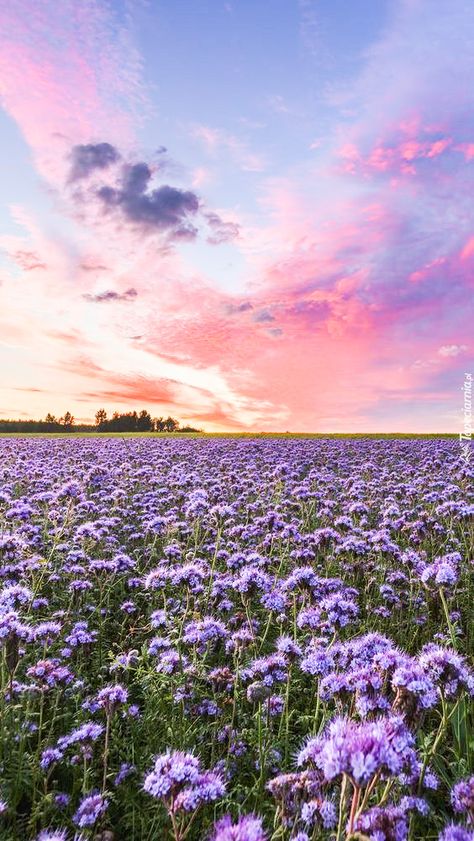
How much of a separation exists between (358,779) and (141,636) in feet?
15.6

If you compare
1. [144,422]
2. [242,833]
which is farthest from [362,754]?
[144,422]

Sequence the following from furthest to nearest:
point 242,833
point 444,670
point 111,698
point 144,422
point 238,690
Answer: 1. point 144,422
2. point 238,690
3. point 111,698
4. point 444,670
5. point 242,833

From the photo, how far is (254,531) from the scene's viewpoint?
310 inches

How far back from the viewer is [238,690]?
14.2 ft

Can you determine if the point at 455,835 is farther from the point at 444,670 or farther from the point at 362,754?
the point at 444,670

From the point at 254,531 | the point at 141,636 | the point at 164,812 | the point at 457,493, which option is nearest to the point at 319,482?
the point at 457,493

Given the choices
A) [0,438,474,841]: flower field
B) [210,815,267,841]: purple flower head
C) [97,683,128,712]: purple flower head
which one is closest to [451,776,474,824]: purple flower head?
[0,438,474,841]: flower field

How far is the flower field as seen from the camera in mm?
2275

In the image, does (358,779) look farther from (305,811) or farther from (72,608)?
(72,608)

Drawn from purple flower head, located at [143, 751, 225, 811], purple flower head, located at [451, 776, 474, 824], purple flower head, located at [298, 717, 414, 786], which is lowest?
purple flower head, located at [451, 776, 474, 824]

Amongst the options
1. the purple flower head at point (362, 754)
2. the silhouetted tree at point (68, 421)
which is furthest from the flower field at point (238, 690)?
the silhouetted tree at point (68, 421)

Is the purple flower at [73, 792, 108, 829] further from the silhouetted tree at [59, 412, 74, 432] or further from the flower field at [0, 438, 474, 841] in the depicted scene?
the silhouetted tree at [59, 412, 74, 432]

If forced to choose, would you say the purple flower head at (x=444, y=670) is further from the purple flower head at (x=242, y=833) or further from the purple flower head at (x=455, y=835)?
the purple flower head at (x=242, y=833)

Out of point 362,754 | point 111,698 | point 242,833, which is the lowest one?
point 111,698
